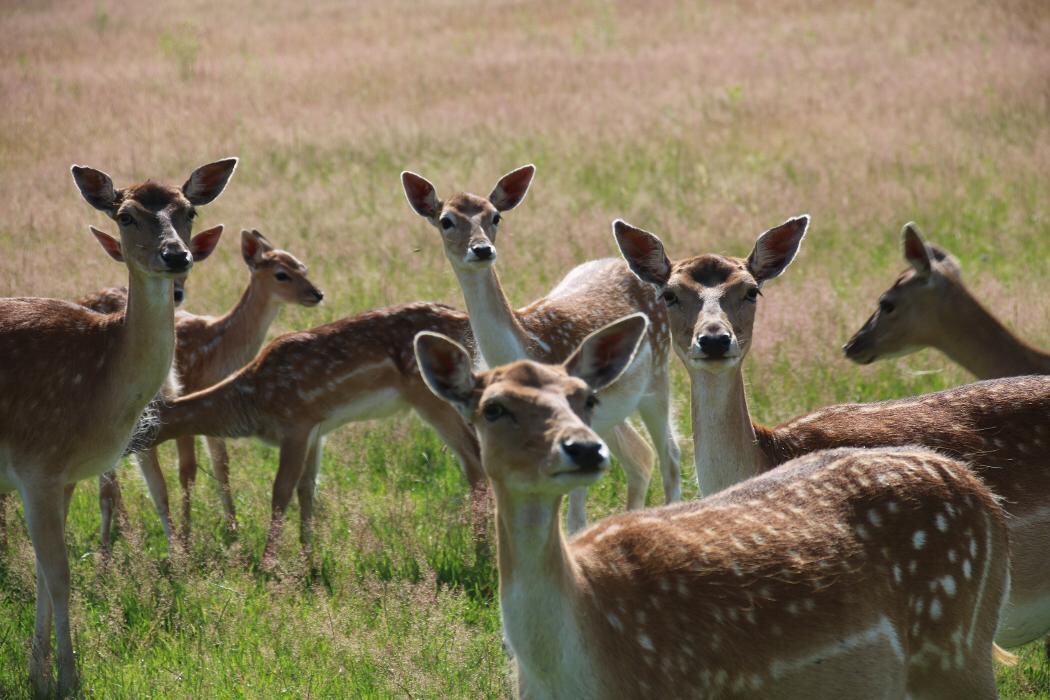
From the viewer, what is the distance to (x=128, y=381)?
5.85 metres

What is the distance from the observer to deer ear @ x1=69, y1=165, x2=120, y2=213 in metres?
6.18

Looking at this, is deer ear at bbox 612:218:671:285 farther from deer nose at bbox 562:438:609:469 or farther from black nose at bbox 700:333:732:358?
deer nose at bbox 562:438:609:469

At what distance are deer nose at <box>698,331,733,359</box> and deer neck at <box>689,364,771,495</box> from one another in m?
0.25

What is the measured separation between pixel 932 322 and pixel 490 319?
2376 millimetres

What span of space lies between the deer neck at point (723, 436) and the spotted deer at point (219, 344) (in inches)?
105

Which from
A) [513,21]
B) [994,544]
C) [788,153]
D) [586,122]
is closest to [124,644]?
[994,544]

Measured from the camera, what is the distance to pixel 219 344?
852 cm

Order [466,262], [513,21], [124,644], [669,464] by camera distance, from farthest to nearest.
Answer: [513,21] → [669,464] → [466,262] → [124,644]

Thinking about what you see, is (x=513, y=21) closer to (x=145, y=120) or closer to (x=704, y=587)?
(x=145, y=120)

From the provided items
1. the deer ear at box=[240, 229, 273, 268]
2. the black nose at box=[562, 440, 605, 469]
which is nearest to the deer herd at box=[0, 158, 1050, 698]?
the black nose at box=[562, 440, 605, 469]

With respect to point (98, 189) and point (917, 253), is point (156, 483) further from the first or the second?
point (917, 253)

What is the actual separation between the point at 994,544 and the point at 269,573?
339 cm

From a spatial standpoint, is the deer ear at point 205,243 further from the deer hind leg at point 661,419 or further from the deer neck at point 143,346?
the deer hind leg at point 661,419

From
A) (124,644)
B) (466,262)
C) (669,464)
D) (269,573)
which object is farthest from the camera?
(669,464)
